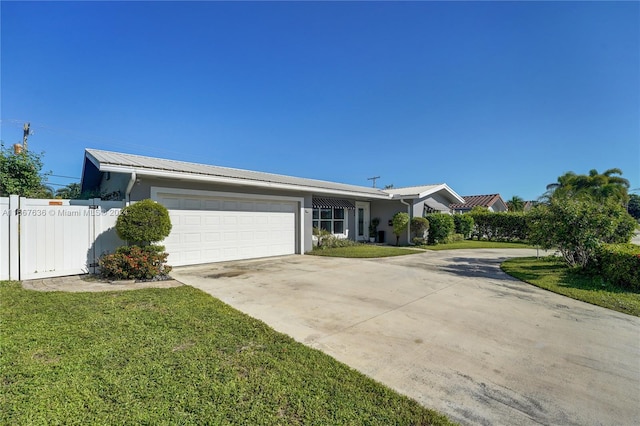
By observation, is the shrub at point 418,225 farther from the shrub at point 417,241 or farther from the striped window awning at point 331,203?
the striped window awning at point 331,203

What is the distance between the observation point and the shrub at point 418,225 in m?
17.9

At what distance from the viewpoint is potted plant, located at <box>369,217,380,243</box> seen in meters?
20.0

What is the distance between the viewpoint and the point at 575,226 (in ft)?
27.6

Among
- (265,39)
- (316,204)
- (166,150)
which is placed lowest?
(316,204)

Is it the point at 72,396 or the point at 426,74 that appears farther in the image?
the point at 426,74

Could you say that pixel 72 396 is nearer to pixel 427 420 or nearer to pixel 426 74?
pixel 427 420

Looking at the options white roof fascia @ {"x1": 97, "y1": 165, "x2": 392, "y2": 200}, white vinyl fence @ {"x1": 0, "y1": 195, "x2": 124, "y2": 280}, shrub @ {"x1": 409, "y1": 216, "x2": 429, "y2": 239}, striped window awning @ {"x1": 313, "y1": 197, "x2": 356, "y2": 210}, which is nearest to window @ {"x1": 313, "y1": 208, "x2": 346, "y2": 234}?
striped window awning @ {"x1": 313, "y1": 197, "x2": 356, "y2": 210}

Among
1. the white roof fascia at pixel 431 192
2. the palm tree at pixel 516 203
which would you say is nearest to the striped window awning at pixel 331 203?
the white roof fascia at pixel 431 192

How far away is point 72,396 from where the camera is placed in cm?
258

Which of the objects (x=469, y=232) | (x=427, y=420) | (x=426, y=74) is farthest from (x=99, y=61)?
(x=469, y=232)

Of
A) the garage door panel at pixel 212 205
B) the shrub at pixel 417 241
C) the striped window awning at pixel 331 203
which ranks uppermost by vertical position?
the striped window awning at pixel 331 203

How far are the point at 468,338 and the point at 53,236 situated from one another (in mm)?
9887

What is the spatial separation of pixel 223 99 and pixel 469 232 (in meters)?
20.3

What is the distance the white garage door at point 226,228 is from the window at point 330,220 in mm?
3077
